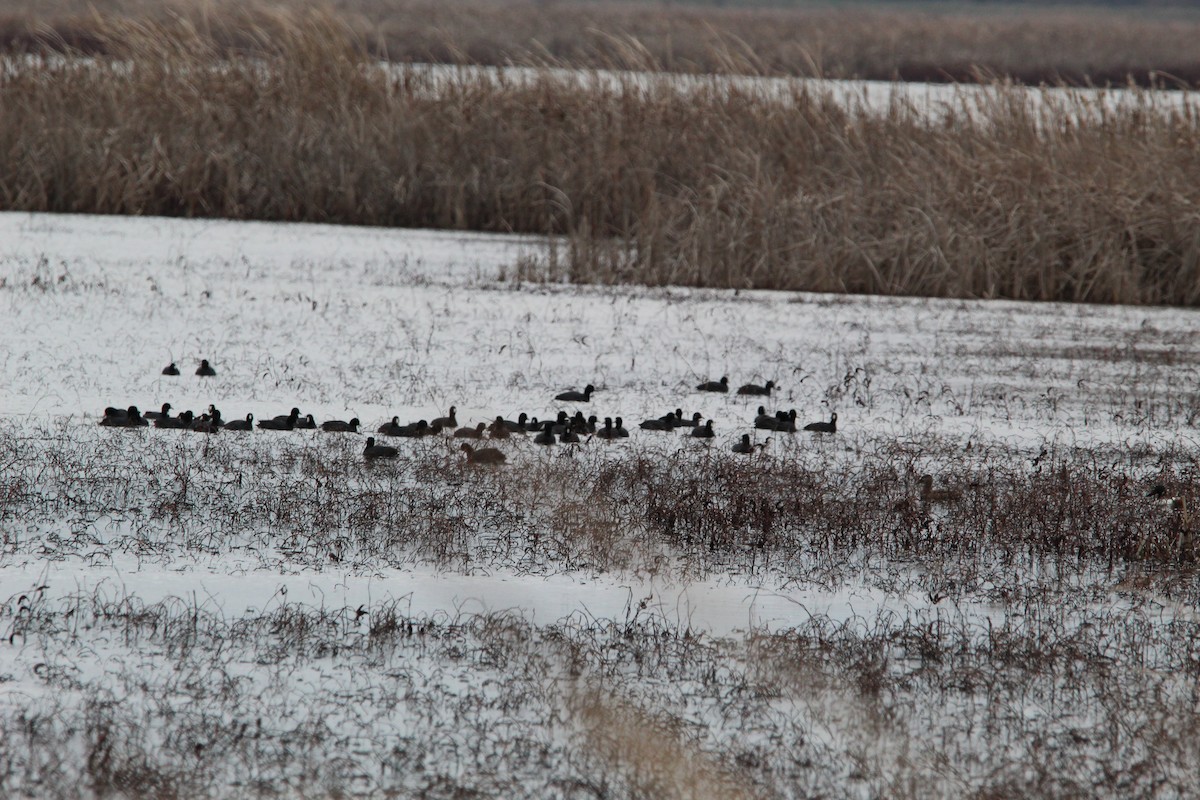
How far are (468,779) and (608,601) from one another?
60.4 inches

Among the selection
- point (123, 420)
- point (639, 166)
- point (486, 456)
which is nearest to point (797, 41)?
point (639, 166)

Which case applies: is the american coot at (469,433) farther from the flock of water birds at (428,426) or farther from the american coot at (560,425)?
the american coot at (560,425)

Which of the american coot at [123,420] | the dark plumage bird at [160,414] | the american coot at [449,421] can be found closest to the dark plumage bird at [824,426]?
the american coot at [449,421]

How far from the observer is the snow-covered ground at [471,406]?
14.7 ft

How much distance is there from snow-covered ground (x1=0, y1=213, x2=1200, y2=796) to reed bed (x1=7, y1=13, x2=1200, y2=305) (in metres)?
0.61

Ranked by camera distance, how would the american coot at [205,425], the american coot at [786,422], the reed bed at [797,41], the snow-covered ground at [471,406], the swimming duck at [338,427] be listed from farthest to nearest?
1. the reed bed at [797,41]
2. the american coot at [786,422]
3. the swimming duck at [338,427]
4. the american coot at [205,425]
5. the snow-covered ground at [471,406]

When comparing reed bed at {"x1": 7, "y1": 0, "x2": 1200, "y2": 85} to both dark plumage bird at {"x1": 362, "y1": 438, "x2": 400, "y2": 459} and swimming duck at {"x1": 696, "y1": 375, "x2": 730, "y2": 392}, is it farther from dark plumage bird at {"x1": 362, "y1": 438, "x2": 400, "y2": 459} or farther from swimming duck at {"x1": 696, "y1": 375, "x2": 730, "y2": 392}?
dark plumage bird at {"x1": 362, "y1": 438, "x2": 400, "y2": 459}

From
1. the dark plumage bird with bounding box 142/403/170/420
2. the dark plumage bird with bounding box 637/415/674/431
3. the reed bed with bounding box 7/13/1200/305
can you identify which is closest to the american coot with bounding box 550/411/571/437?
the dark plumage bird with bounding box 637/415/674/431

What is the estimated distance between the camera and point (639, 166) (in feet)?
49.3

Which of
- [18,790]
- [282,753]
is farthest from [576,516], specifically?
[18,790]

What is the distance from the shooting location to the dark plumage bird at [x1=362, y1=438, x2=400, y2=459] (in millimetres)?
6508

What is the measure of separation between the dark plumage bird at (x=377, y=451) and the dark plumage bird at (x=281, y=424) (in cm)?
63

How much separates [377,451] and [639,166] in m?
9.03

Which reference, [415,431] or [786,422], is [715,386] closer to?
[786,422]
